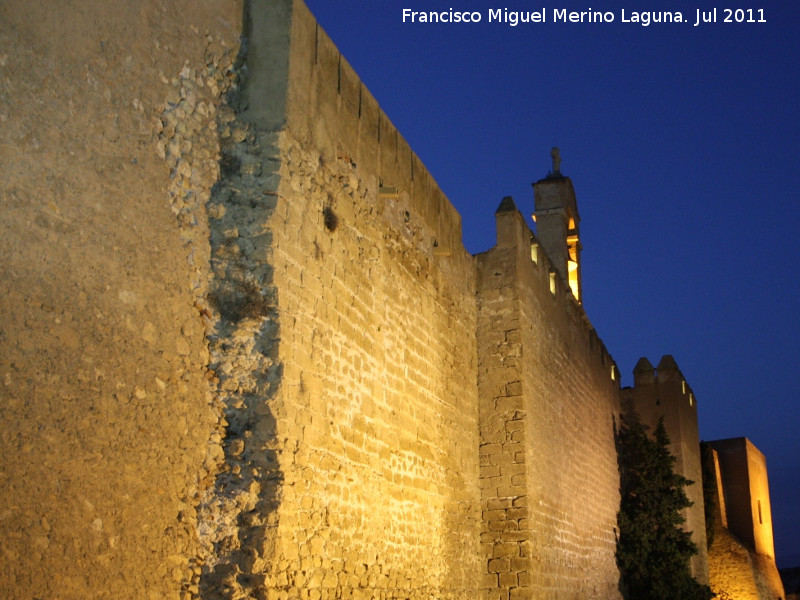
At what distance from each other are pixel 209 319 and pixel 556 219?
499 inches

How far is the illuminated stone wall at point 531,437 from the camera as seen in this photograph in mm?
9859

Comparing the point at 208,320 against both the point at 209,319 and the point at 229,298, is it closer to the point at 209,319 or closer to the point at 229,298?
the point at 209,319

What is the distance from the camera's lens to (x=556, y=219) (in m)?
17.4

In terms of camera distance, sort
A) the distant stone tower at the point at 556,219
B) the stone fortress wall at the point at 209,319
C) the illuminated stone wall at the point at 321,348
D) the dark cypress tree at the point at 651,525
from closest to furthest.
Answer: the stone fortress wall at the point at 209,319 → the illuminated stone wall at the point at 321,348 → the dark cypress tree at the point at 651,525 → the distant stone tower at the point at 556,219

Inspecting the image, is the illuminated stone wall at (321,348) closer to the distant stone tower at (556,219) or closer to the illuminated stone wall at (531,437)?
the illuminated stone wall at (531,437)

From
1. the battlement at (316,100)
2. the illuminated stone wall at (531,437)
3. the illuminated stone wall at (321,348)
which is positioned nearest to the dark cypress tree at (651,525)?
the illuminated stone wall at (531,437)

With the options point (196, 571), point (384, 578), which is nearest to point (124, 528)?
point (196, 571)

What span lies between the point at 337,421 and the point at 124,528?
203cm

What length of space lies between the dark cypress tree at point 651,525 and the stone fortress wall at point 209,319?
802 centimetres

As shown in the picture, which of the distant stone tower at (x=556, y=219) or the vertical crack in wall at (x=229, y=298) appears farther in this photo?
the distant stone tower at (x=556, y=219)

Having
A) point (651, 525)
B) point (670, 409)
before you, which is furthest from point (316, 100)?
point (670, 409)

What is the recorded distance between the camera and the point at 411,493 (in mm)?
7867

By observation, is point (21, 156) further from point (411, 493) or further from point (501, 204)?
point (501, 204)

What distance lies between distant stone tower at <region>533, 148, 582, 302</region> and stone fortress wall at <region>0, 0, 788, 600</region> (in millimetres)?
8862
